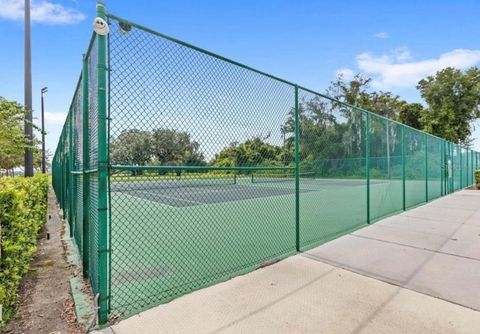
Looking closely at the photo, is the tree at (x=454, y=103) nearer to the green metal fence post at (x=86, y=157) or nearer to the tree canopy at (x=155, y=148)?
the tree canopy at (x=155, y=148)

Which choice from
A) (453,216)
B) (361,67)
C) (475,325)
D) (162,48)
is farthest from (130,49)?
(361,67)

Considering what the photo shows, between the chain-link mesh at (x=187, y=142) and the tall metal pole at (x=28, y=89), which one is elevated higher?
the tall metal pole at (x=28, y=89)

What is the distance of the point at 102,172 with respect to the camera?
2.34 m

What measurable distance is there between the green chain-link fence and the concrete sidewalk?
34 centimetres

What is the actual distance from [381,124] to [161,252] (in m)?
5.89

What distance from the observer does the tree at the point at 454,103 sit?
26.1 metres

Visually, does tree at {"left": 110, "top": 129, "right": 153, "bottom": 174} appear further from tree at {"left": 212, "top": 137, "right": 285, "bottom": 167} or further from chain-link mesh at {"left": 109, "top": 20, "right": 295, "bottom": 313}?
tree at {"left": 212, "top": 137, "right": 285, "bottom": 167}

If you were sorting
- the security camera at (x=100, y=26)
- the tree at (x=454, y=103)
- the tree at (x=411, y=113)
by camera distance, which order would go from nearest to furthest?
the security camera at (x=100, y=26)
the tree at (x=454, y=103)
the tree at (x=411, y=113)

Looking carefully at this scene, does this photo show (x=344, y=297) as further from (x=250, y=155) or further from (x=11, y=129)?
(x=11, y=129)

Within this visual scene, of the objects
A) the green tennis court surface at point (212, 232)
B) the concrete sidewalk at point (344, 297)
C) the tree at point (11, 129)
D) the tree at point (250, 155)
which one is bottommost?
the concrete sidewalk at point (344, 297)

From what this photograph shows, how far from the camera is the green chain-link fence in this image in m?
2.46

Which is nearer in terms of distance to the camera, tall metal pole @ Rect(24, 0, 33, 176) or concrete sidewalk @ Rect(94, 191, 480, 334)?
concrete sidewalk @ Rect(94, 191, 480, 334)

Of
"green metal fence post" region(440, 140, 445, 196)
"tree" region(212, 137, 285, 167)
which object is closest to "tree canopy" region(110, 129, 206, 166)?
"tree" region(212, 137, 285, 167)

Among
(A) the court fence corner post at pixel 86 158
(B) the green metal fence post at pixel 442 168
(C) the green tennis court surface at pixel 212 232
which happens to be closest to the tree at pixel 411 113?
(B) the green metal fence post at pixel 442 168
